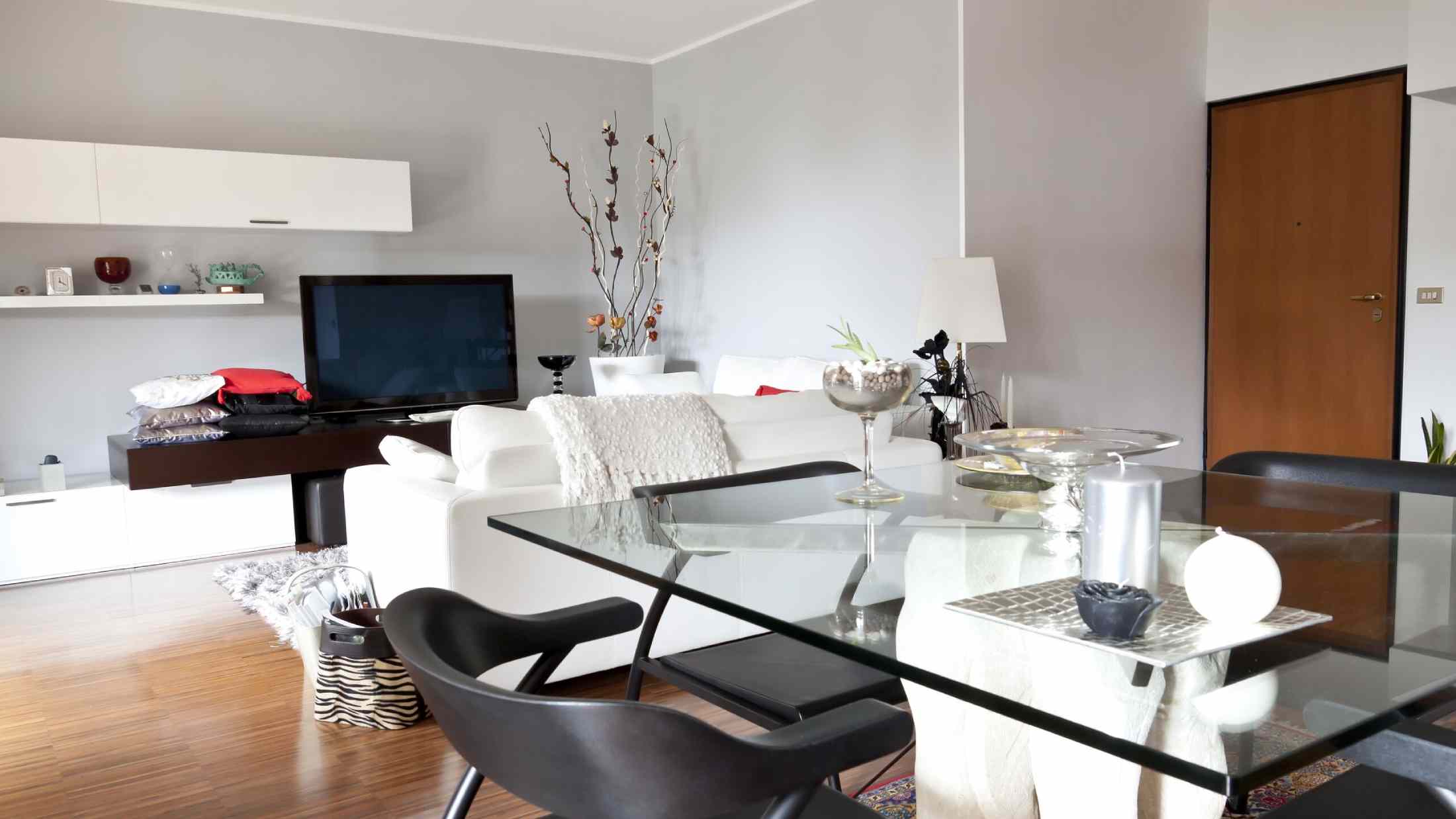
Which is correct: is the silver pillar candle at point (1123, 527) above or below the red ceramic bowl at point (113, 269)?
below

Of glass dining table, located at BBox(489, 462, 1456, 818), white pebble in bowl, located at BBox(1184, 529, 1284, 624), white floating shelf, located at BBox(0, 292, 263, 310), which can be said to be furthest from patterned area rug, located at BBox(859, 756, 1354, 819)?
white floating shelf, located at BBox(0, 292, 263, 310)

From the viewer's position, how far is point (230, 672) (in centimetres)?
338

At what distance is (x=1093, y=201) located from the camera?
5.41m

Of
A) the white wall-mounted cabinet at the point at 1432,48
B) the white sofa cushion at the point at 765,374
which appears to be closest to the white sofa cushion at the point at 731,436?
the white sofa cushion at the point at 765,374

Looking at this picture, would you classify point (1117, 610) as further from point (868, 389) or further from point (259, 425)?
point (259, 425)

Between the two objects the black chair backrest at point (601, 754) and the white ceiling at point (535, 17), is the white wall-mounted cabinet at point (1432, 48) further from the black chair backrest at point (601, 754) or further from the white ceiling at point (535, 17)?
the black chair backrest at point (601, 754)

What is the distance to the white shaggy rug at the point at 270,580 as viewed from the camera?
375 cm

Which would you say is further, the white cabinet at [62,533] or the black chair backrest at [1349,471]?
the white cabinet at [62,533]

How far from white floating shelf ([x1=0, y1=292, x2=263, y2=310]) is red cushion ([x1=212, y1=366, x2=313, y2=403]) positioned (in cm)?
36

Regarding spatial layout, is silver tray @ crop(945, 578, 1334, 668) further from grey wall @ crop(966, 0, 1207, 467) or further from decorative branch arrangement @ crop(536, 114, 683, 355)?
decorative branch arrangement @ crop(536, 114, 683, 355)

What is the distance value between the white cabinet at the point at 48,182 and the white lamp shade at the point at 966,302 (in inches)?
151

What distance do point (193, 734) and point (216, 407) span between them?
8.70 ft

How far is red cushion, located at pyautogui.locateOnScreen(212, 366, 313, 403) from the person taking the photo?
525 centimetres

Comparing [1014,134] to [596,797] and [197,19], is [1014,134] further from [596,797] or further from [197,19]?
[596,797]
